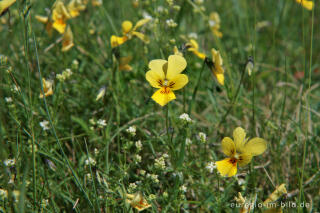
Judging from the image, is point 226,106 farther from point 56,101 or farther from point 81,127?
point 56,101

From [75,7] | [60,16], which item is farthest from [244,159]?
[75,7]

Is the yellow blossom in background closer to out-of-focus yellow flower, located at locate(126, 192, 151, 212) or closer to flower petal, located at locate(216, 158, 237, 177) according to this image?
flower petal, located at locate(216, 158, 237, 177)

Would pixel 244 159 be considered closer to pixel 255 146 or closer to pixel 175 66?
pixel 255 146

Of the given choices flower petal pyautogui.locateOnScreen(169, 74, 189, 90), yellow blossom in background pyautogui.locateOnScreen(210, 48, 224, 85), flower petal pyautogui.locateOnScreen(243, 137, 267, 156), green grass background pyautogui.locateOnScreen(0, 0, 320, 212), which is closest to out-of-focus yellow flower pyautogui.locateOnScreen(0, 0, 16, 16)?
green grass background pyautogui.locateOnScreen(0, 0, 320, 212)

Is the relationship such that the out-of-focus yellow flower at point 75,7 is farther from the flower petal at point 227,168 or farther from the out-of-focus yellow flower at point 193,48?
the flower petal at point 227,168

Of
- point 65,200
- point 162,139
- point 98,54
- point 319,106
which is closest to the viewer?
point 65,200

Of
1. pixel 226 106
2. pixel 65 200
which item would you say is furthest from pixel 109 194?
pixel 226 106
